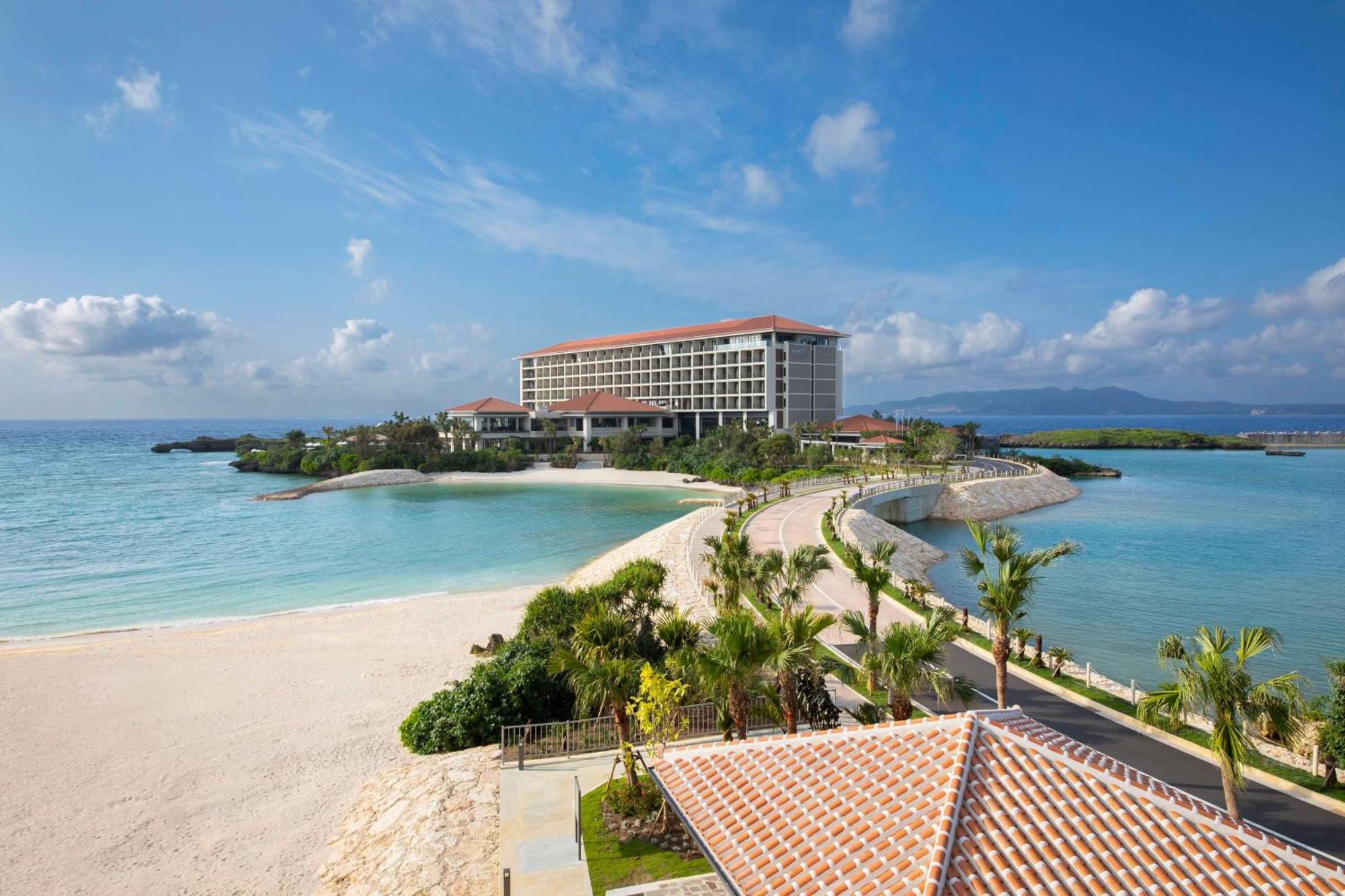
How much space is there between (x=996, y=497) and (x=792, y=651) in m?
50.5

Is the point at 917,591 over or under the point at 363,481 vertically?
over

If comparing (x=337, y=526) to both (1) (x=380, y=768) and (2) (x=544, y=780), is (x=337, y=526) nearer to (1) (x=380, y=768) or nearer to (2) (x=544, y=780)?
(1) (x=380, y=768)

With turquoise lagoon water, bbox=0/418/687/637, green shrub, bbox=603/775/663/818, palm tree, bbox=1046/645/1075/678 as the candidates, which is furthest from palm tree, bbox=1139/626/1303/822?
turquoise lagoon water, bbox=0/418/687/637

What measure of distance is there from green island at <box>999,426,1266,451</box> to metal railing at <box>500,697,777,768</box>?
12261 cm

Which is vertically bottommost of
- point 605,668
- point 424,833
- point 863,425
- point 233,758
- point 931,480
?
point 233,758

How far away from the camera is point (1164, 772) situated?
41.8ft

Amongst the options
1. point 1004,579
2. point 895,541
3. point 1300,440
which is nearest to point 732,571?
point 1004,579

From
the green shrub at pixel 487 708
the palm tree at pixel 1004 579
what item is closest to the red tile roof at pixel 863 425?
the palm tree at pixel 1004 579

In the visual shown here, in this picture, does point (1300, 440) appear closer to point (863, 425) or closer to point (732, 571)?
point (863, 425)

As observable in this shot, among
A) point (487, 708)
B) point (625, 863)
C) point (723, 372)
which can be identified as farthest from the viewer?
point (723, 372)

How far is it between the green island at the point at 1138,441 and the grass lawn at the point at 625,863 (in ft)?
415

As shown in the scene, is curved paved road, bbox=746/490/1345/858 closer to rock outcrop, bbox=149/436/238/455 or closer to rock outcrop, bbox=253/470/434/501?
rock outcrop, bbox=253/470/434/501

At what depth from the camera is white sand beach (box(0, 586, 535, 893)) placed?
12898mm

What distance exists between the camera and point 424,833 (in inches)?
456
